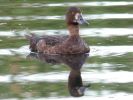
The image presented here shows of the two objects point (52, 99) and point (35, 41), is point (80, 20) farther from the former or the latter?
point (52, 99)

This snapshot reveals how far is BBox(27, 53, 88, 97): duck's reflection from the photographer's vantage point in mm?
12297

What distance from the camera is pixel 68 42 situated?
606 inches

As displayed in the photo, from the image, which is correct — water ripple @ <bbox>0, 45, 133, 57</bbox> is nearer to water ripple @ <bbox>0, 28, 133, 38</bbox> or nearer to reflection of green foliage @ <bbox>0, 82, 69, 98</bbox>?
water ripple @ <bbox>0, 28, 133, 38</bbox>

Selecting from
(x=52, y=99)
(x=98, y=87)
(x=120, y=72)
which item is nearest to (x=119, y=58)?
(x=120, y=72)

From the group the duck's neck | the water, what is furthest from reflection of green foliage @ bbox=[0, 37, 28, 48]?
the duck's neck

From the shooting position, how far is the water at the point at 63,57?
12.1 metres

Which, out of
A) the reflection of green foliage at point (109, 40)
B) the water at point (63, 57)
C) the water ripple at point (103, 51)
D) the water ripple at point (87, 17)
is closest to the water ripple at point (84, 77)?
the water at point (63, 57)

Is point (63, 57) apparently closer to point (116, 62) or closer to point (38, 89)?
point (116, 62)

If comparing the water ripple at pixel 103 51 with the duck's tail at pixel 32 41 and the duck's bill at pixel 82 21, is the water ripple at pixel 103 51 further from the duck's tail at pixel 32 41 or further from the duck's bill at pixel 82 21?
the duck's bill at pixel 82 21

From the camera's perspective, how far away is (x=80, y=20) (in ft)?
50.7

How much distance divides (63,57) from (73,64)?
83 centimetres

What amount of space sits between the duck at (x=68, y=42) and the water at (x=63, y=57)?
21 centimetres

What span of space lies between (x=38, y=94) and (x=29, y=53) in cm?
358

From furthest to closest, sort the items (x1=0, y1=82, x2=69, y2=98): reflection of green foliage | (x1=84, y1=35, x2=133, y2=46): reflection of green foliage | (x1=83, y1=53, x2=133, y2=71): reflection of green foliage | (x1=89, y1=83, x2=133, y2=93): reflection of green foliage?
(x1=84, y1=35, x2=133, y2=46): reflection of green foliage < (x1=83, y1=53, x2=133, y2=71): reflection of green foliage < (x1=89, y1=83, x2=133, y2=93): reflection of green foliage < (x1=0, y1=82, x2=69, y2=98): reflection of green foliage
